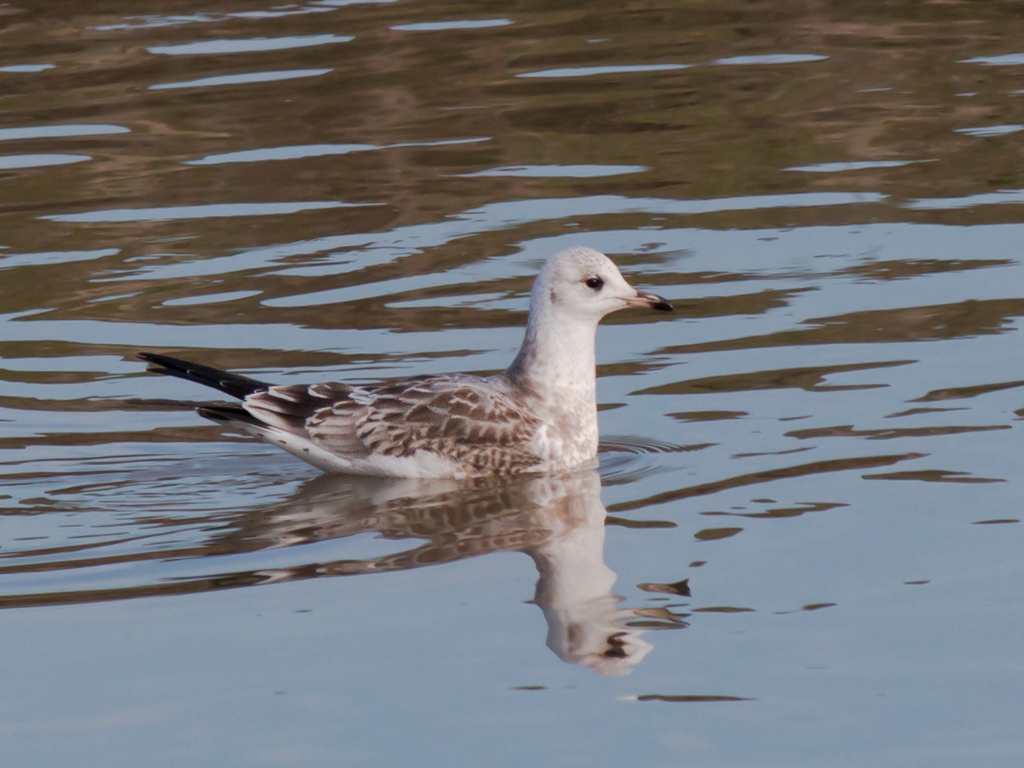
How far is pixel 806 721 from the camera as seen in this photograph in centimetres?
618

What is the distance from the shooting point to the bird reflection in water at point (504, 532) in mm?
7090

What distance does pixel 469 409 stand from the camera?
933 cm

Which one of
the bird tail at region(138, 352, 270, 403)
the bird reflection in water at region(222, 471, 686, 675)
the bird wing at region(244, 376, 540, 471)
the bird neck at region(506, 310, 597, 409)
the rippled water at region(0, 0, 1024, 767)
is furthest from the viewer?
the bird neck at region(506, 310, 597, 409)

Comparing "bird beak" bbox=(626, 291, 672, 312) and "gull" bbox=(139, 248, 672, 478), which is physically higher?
"bird beak" bbox=(626, 291, 672, 312)

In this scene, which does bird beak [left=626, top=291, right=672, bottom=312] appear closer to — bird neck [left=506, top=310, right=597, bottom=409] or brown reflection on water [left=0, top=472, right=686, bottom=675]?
bird neck [left=506, top=310, right=597, bottom=409]

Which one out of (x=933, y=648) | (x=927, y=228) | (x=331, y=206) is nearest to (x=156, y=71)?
(x=331, y=206)

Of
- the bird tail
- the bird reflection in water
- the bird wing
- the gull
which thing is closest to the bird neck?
the gull

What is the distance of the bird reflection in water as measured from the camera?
709cm

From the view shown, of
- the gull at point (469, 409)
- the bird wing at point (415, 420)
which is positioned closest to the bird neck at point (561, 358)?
the gull at point (469, 409)

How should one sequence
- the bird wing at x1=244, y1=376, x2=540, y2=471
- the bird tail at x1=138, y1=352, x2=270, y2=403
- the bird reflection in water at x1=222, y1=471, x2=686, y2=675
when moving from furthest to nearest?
the bird tail at x1=138, y1=352, x2=270, y2=403, the bird wing at x1=244, y1=376, x2=540, y2=471, the bird reflection in water at x1=222, y1=471, x2=686, y2=675

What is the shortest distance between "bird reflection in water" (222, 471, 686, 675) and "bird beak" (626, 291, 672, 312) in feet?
2.86

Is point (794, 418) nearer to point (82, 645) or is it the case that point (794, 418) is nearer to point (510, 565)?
point (510, 565)

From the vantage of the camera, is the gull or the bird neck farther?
the bird neck

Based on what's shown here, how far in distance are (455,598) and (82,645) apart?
141 centimetres
